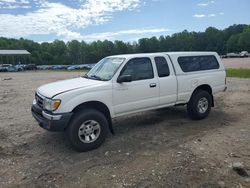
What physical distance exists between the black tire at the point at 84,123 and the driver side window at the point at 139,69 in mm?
1138

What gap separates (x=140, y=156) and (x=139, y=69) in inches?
83.9

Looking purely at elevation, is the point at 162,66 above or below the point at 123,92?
above

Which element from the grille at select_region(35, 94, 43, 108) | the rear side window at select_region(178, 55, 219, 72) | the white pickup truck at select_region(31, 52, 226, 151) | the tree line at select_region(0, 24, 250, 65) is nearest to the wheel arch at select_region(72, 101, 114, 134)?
the white pickup truck at select_region(31, 52, 226, 151)

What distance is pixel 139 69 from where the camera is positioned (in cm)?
626

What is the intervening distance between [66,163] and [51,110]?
103 cm

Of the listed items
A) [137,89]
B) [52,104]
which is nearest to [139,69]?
[137,89]

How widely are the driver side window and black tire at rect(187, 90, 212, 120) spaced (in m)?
1.56

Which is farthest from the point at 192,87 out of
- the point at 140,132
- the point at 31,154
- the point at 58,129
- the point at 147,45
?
the point at 147,45

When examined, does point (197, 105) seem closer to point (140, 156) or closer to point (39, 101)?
point (140, 156)

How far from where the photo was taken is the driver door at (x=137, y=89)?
5832 mm

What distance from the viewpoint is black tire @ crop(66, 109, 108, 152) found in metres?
5.18

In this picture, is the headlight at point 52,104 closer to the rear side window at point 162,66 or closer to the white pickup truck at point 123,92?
the white pickup truck at point 123,92

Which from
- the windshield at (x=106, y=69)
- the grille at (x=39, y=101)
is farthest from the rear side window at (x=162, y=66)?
the grille at (x=39, y=101)

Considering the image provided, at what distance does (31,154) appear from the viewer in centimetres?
537
